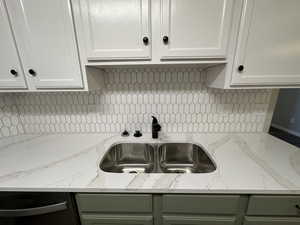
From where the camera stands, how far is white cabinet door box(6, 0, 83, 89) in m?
0.78

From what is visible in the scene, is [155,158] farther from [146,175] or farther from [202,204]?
[202,204]

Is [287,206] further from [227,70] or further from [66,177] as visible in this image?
[66,177]

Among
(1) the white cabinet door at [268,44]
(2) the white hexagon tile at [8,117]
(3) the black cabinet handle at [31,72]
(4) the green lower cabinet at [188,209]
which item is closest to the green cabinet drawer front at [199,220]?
(4) the green lower cabinet at [188,209]

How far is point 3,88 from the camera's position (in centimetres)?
93

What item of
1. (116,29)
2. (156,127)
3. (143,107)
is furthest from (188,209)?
(116,29)

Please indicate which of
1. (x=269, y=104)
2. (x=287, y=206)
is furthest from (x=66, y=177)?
(x=269, y=104)

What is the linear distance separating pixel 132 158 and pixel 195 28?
3.55 feet

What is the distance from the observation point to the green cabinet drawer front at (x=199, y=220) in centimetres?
76

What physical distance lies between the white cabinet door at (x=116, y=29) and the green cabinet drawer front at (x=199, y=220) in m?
0.95

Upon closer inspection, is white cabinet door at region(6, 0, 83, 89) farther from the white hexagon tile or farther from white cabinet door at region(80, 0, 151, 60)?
the white hexagon tile

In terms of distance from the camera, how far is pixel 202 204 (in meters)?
0.73

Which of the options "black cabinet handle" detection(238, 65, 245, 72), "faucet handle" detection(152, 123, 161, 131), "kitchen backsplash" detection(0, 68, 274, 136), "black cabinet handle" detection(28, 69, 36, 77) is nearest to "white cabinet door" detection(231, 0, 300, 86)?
"black cabinet handle" detection(238, 65, 245, 72)

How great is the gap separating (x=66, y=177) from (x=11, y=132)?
95 centimetres

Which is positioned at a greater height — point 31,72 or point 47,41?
point 47,41
